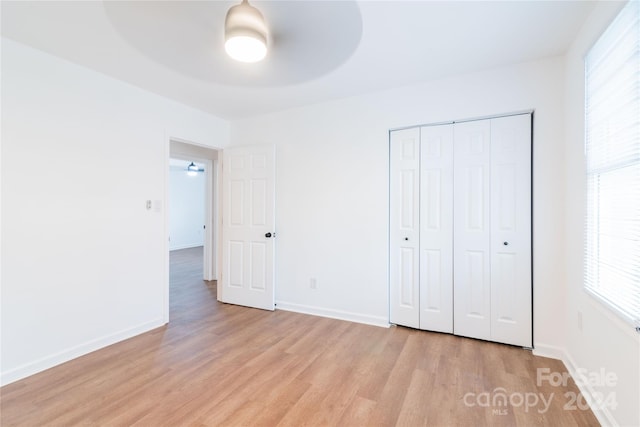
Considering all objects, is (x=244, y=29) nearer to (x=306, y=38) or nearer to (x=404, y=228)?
(x=306, y=38)

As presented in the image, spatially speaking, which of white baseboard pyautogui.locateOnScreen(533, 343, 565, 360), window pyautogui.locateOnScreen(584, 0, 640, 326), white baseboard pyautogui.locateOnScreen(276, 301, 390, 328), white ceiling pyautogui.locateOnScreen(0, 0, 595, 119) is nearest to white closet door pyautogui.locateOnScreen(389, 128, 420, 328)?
white baseboard pyautogui.locateOnScreen(276, 301, 390, 328)

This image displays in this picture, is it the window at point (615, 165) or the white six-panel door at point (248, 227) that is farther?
the white six-panel door at point (248, 227)

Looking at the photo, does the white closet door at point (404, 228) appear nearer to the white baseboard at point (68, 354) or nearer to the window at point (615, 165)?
the window at point (615, 165)

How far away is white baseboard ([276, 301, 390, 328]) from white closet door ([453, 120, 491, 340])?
76cm

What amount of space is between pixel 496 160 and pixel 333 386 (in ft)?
7.88

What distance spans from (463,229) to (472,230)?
8cm

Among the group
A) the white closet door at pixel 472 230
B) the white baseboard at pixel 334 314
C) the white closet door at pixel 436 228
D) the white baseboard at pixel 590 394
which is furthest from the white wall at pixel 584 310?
the white baseboard at pixel 334 314

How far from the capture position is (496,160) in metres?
2.60

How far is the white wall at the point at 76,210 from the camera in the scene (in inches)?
83.2

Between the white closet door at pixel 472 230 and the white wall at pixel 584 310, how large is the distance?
0.57 metres

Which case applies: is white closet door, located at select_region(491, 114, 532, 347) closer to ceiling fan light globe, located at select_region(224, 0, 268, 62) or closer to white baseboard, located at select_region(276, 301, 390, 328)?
white baseboard, located at select_region(276, 301, 390, 328)

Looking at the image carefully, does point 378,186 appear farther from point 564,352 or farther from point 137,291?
point 137,291

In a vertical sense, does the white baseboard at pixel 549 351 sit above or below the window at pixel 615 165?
below

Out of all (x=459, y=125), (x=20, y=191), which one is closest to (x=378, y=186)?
(x=459, y=125)
